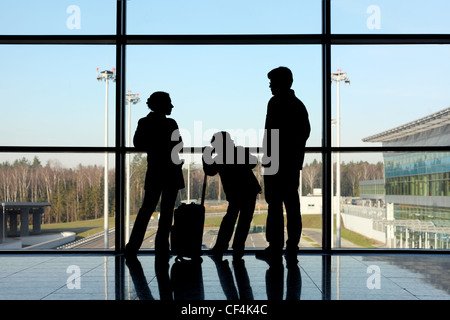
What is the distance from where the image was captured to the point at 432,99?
5.08m

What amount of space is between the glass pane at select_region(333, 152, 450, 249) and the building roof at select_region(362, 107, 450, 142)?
0.72 feet

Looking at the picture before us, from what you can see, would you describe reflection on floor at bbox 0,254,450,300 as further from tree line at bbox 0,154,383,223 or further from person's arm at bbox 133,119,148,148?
person's arm at bbox 133,119,148,148

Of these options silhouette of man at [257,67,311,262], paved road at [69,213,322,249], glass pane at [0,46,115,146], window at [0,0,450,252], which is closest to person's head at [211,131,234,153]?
silhouette of man at [257,67,311,262]

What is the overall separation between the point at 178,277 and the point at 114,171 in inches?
68.2

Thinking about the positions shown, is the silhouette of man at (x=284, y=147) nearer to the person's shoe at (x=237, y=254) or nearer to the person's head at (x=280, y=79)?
the person's head at (x=280, y=79)

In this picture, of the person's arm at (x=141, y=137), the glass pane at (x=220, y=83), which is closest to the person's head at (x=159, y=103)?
the person's arm at (x=141, y=137)

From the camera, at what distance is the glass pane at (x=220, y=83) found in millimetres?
4488

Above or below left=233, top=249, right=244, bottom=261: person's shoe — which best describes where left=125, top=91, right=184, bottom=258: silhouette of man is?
above

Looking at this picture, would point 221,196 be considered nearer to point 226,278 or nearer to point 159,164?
point 159,164

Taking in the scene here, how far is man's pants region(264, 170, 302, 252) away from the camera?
3654 mm

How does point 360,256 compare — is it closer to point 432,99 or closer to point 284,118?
point 284,118
